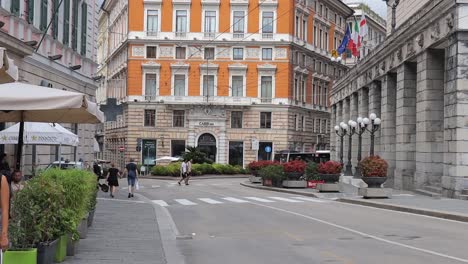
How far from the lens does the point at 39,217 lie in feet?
26.3

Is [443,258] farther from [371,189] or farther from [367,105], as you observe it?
[367,105]

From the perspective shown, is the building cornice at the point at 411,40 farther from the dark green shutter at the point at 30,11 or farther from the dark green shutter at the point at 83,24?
the dark green shutter at the point at 83,24

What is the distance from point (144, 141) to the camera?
75875mm

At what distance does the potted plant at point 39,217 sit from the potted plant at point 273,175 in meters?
29.5

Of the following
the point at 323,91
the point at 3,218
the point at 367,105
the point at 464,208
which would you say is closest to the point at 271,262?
the point at 3,218

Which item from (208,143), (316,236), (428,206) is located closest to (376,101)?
(428,206)

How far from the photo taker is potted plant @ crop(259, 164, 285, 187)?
37688mm

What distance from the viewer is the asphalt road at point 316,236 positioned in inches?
437

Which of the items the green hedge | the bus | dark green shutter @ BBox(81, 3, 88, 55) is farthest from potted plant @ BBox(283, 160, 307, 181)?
the green hedge

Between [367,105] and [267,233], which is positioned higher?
[367,105]

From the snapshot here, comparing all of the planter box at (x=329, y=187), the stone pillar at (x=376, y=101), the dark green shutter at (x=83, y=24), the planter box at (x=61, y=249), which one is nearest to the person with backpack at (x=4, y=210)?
the planter box at (x=61, y=249)

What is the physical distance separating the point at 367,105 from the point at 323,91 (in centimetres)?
4222

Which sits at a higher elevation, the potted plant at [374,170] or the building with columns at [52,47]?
the building with columns at [52,47]

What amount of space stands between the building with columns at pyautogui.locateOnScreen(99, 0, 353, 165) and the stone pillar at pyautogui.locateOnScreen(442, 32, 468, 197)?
162 feet
